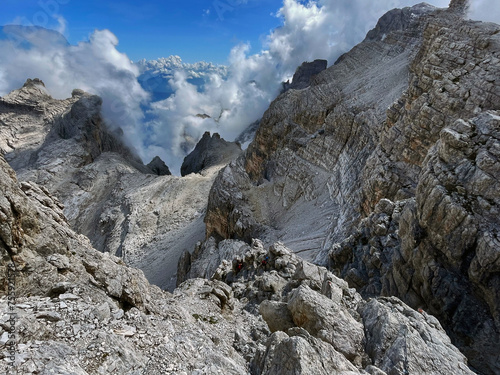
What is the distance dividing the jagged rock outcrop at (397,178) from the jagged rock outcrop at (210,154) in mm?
28780

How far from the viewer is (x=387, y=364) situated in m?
10.8

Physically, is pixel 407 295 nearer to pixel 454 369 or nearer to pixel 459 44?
pixel 454 369

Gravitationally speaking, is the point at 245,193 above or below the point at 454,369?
above

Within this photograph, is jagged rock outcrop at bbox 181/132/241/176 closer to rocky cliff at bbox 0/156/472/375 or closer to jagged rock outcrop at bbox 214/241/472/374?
jagged rock outcrop at bbox 214/241/472/374

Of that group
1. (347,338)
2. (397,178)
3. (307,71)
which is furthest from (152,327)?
(307,71)

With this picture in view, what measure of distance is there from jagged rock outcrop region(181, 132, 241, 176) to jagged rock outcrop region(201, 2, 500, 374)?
28.8 meters

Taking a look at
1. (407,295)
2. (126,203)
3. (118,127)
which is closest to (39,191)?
(407,295)

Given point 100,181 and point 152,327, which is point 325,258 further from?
point 100,181

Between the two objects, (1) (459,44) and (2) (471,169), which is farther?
(1) (459,44)

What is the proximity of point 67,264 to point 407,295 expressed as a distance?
18.4m

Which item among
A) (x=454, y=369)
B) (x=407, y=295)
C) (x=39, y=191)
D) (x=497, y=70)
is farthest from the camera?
(x=497, y=70)

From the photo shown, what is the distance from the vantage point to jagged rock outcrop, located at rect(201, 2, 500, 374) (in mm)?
16484

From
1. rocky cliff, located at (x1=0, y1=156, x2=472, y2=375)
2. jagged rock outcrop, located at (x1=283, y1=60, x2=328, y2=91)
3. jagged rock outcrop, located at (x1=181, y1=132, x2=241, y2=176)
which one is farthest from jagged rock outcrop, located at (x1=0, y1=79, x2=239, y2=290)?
jagged rock outcrop, located at (x1=283, y1=60, x2=328, y2=91)

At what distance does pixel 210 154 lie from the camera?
105375 mm
